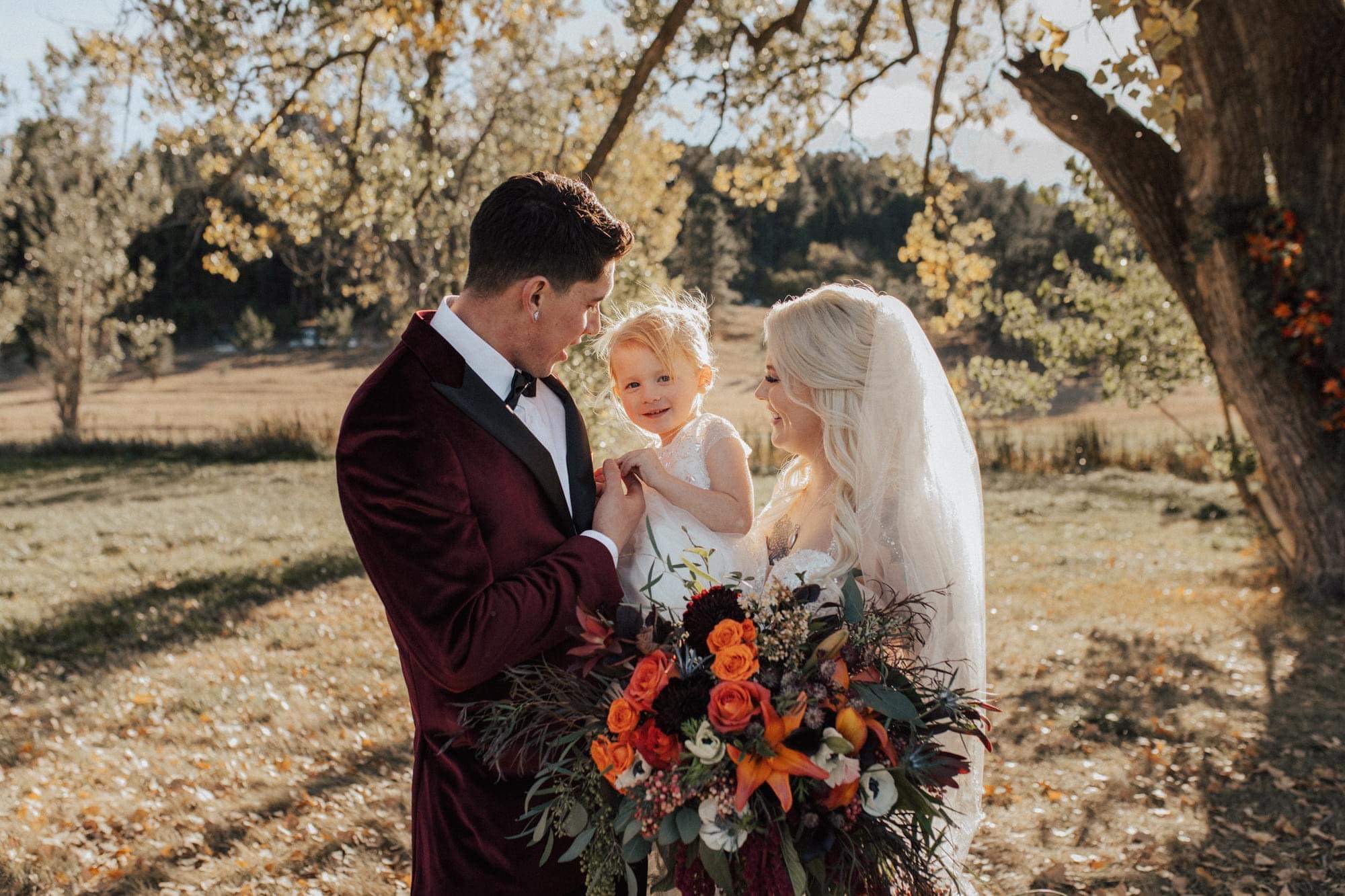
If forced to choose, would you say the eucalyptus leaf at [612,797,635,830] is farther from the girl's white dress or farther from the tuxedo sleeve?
the girl's white dress

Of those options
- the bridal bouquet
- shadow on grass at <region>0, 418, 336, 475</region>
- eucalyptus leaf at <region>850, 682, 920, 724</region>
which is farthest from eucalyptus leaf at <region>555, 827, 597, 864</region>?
shadow on grass at <region>0, 418, 336, 475</region>

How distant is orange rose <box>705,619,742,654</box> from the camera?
1.94 m

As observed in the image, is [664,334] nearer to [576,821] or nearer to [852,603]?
[852,603]

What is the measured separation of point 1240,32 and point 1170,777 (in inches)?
199

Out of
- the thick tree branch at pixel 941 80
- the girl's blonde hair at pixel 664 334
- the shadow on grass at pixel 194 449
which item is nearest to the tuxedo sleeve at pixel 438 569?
the girl's blonde hair at pixel 664 334

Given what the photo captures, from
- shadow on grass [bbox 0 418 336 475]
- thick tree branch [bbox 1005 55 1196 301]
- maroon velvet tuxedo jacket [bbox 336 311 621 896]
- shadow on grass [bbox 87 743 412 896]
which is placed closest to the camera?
maroon velvet tuxedo jacket [bbox 336 311 621 896]

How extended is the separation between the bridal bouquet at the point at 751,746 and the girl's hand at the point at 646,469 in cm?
74

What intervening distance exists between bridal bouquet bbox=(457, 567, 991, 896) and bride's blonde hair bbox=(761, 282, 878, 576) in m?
0.66

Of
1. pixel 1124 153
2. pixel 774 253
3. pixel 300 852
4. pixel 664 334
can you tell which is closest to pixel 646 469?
pixel 664 334

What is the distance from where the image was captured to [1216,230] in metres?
6.91

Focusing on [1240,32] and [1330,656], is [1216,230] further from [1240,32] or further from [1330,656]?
[1330,656]

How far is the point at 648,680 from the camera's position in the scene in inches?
76.9

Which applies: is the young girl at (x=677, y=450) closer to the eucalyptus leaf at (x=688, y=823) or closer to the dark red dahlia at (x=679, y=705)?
the dark red dahlia at (x=679, y=705)

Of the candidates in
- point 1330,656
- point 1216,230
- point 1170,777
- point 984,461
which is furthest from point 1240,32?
point 984,461
